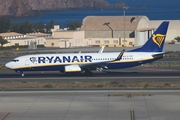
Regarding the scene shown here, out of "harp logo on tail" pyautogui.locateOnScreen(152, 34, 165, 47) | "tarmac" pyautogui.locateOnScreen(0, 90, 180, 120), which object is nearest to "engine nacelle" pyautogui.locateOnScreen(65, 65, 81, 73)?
"harp logo on tail" pyautogui.locateOnScreen(152, 34, 165, 47)

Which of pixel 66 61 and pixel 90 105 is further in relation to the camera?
pixel 66 61

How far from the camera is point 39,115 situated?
101 feet

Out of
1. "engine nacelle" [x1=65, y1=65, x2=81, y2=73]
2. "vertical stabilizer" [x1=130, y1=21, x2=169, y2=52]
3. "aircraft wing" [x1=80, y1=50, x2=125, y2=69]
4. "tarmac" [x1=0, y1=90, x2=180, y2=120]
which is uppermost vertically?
"vertical stabilizer" [x1=130, y1=21, x2=169, y2=52]

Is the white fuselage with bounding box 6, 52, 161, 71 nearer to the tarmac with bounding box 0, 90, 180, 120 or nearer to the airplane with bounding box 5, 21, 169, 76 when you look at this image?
the airplane with bounding box 5, 21, 169, 76

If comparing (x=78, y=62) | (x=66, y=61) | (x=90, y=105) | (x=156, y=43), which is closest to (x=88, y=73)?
(x=78, y=62)

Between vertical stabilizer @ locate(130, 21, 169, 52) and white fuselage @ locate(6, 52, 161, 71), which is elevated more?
vertical stabilizer @ locate(130, 21, 169, 52)

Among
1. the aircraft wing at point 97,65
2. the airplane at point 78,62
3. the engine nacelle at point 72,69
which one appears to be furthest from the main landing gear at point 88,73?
the engine nacelle at point 72,69

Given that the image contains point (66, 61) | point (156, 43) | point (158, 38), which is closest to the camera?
point (66, 61)

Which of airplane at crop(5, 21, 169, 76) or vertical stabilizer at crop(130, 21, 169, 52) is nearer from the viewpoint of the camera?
airplane at crop(5, 21, 169, 76)

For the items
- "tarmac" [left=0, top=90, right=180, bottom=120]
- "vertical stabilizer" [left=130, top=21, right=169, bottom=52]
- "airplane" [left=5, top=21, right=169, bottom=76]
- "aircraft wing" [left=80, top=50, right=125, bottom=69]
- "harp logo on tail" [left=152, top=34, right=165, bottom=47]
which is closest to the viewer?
"tarmac" [left=0, top=90, right=180, bottom=120]

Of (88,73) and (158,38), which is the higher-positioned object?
(158,38)

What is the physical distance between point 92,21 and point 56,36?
10.8 metres

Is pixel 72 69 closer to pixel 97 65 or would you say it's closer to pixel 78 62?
pixel 78 62

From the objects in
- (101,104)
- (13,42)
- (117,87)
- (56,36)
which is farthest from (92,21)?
(101,104)
